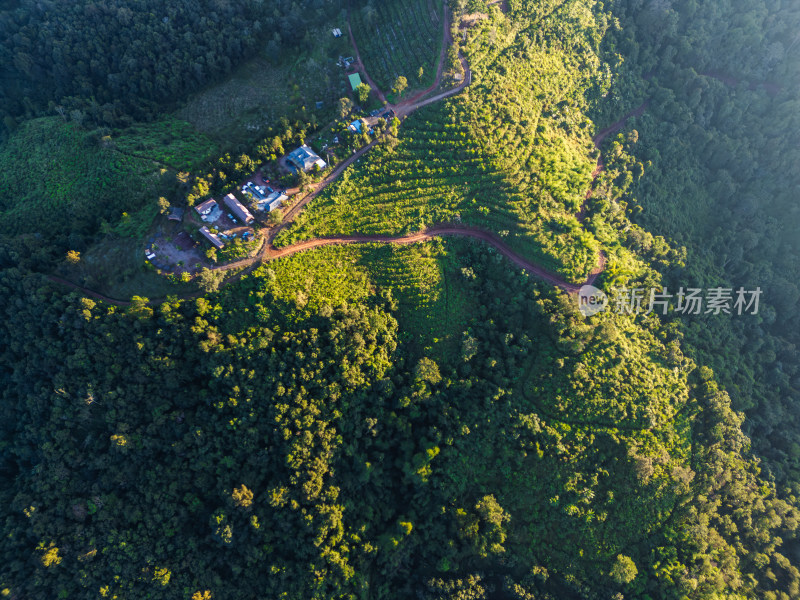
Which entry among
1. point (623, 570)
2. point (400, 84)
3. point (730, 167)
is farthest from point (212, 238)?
point (730, 167)

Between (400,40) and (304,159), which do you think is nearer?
(304,159)

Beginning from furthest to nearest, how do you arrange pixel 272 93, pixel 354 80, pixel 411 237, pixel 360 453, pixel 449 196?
1. pixel 272 93
2. pixel 354 80
3. pixel 449 196
4. pixel 411 237
5. pixel 360 453

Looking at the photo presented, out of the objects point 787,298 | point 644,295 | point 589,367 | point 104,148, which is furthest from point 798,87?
point 104,148

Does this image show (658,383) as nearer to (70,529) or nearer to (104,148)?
(70,529)

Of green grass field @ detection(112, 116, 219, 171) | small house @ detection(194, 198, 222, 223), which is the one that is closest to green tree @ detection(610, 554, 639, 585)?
small house @ detection(194, 198, 222, 223)

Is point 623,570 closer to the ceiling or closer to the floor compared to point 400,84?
closer to the floor

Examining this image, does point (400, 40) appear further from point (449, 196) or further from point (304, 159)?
point (449, 196)

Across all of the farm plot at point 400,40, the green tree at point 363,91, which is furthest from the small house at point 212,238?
the farm plot at point 400,40
